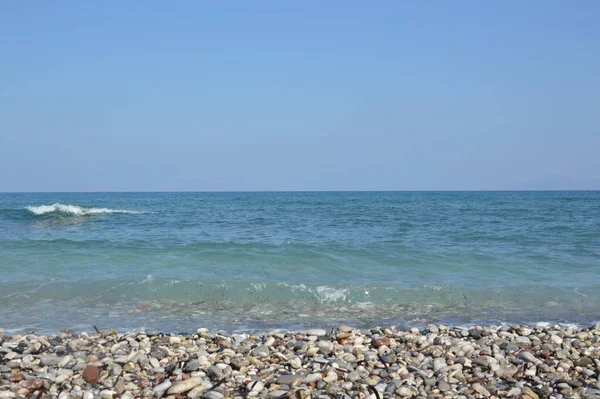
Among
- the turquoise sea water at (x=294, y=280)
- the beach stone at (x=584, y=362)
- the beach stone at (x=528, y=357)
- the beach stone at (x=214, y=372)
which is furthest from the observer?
the turquoise sea water at (x=294, y=280)

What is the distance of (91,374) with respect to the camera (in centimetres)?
490

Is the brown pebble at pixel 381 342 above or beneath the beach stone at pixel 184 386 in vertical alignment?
above

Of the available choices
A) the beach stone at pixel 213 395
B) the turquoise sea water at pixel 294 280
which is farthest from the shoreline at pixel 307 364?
the turquoise sea water at pixel 294 280

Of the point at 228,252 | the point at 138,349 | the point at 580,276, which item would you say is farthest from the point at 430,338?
the point at 228,252

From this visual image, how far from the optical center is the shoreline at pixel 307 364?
15.4 ft

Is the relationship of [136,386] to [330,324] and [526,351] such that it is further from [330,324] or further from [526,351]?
[526,351]

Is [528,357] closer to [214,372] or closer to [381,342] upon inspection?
[381,342]

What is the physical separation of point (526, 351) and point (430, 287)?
3.90 metres

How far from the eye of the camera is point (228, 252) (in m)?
13.8

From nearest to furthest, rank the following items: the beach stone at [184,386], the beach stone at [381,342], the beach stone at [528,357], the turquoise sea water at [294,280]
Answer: the beach stone at [184,386] → the beach stone at [528,357] → the beach stone at [381,342] → the turquoise sea water at [294,280]

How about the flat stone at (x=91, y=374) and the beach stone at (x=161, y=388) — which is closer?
the beach stone at (x=161, y=388)

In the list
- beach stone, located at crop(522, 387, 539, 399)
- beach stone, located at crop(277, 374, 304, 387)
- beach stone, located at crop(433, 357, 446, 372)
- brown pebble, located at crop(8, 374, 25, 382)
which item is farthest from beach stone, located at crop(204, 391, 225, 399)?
beach stone, located at crop(522, 387, 539, 399)

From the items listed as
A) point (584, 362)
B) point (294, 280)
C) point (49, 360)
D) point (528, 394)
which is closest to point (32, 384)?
point (49, 360)

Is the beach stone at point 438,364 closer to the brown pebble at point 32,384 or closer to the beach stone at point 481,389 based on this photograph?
the beach stone at point 481,389
